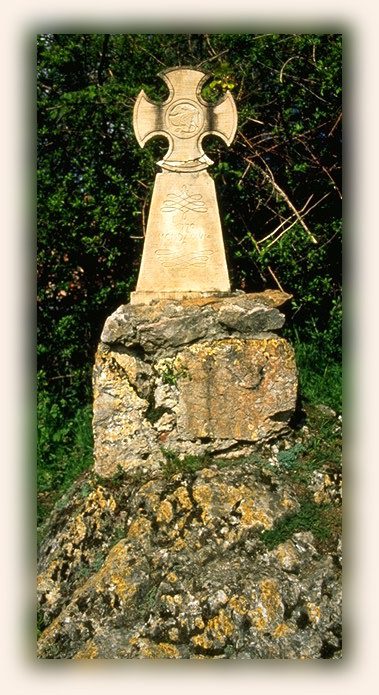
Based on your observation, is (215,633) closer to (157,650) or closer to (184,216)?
(157,650)

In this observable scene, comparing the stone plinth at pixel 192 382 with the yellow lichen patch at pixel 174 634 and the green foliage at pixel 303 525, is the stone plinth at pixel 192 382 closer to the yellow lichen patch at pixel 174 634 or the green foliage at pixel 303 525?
the green foliage at pixel 303 525

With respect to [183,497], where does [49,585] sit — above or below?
below

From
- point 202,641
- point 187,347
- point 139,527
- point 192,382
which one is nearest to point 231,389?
point 192,382

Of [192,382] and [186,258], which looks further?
[186,258]

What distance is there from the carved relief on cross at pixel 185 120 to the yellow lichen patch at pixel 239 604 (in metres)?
2.50

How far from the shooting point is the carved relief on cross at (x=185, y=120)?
548 cm

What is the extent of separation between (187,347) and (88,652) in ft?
5.60

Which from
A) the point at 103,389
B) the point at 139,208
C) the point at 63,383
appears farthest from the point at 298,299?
the point at 103,389

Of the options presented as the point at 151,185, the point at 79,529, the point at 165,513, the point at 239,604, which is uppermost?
the point at 151,185

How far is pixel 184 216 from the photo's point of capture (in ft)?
17.9

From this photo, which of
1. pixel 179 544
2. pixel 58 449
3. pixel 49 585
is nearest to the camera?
pixel 179 544

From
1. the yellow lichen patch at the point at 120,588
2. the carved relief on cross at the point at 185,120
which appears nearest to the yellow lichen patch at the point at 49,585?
the yellow lichen patch at the point at 120,588

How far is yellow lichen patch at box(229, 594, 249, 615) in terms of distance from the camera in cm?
436
